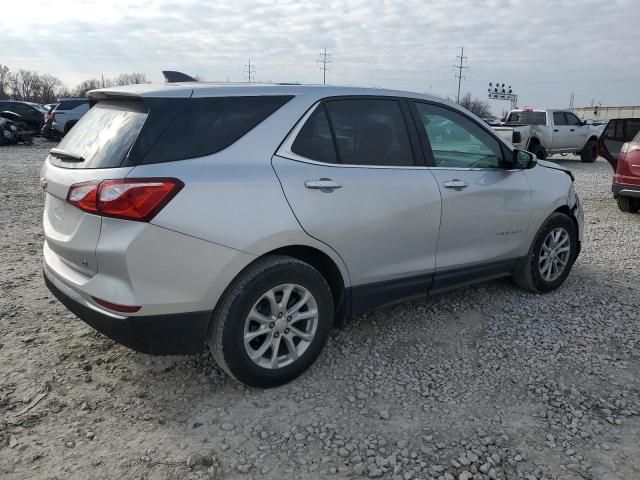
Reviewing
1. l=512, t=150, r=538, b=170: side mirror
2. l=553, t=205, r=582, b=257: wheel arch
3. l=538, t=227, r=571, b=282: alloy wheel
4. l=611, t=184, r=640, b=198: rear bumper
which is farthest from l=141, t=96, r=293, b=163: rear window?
l=611, t=184, r=640, b=198: rear bumper

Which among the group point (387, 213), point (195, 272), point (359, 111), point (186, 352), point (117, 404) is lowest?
point (117, 404)

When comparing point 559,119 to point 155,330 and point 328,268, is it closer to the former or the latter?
point 328,268

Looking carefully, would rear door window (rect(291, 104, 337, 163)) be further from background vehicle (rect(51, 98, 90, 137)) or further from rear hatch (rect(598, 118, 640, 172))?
background vehicle (rect(51, 98, 90, 137))

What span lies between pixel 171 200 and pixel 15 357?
5.71ft

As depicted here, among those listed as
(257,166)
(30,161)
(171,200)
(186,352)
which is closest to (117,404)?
(186,352)

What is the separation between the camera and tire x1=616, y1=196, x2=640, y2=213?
8961 millimetres

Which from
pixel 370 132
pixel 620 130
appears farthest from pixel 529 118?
pixel 370 132

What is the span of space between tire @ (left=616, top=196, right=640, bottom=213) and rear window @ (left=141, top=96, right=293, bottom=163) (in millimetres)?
7861

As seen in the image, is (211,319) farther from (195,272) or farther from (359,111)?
(359,111)

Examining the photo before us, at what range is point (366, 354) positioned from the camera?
3.65 metres

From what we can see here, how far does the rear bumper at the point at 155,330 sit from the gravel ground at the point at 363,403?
0.39 meters

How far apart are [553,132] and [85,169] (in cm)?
1740

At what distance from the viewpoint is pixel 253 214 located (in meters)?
2.87

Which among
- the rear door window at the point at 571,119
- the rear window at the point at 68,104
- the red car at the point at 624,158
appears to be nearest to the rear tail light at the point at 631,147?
the red car at the point at 624,158
